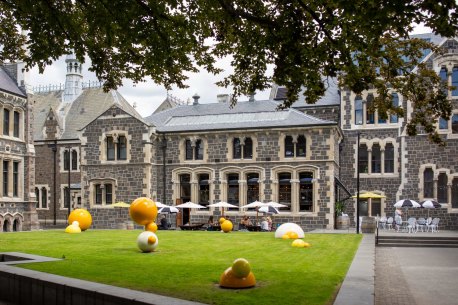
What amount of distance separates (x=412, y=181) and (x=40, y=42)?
33.7 m

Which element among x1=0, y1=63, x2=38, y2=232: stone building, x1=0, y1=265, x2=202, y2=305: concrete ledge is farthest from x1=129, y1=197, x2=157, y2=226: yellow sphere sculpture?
x1=0, y1=63, x2=38, y2=232: stone building

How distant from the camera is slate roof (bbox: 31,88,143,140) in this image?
189 feet

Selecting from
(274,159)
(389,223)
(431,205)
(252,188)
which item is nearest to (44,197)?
(252,188)

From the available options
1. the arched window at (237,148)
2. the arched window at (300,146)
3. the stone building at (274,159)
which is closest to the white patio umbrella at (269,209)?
the stone building at (274,159)

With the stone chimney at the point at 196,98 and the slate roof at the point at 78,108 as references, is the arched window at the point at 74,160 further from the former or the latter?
the stone chimney at the point at 196,98

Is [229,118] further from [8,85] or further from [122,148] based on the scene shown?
[8,85]

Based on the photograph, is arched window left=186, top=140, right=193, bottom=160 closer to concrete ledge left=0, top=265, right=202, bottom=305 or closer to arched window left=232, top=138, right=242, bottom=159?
arched window left=232, top=138, right=242, bottom=159

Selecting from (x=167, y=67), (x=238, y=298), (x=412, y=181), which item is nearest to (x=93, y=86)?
(x=412, y=181)

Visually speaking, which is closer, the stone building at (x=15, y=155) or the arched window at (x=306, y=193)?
Answer: the stone building at (x=15, y=155)

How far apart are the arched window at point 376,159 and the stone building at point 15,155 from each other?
25.9 metres

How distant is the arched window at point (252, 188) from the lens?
39062 mm

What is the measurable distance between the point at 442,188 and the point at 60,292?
35.3 meters

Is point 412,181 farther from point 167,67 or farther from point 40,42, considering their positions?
point 40,42

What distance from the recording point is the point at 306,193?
124ft
